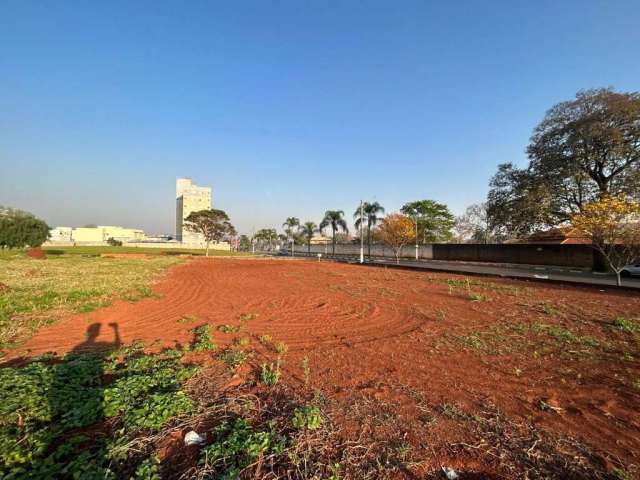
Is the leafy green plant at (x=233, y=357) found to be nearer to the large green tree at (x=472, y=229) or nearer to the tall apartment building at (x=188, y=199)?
the large green tree at (x=472, y=229)

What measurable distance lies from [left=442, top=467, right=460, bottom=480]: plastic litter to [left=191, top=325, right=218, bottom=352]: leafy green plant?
165 inches

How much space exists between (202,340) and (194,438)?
10.2ft

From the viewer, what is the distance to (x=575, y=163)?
23.9 metres

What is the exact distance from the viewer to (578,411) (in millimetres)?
3246

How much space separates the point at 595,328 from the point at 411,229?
3033cm

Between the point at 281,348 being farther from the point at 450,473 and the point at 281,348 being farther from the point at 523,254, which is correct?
the point at 523,254

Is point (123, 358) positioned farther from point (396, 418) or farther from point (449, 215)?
point (449, 215)

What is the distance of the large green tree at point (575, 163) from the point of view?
22078 millimetres

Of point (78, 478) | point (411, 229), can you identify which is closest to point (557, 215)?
point (411, 229)

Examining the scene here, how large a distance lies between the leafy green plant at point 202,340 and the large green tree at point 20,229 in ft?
184

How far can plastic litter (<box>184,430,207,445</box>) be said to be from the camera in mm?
2537

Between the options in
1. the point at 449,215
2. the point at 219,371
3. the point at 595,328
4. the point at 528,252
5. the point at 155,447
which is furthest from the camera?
the point at 449,215

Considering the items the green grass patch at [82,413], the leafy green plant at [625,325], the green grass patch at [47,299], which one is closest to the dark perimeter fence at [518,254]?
the leafy green plant at [625,325]

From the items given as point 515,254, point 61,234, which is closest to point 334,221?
point 515,254
